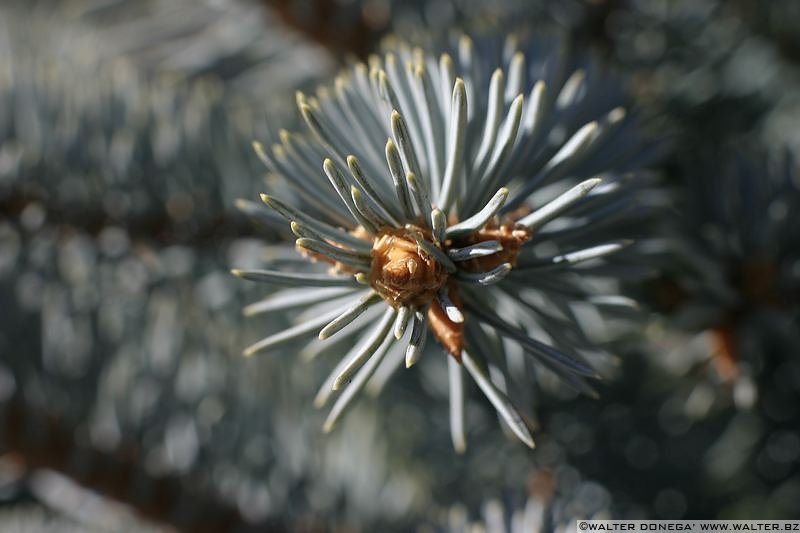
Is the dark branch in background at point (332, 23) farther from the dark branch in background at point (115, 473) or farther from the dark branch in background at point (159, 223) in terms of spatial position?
the dark branch in background at point (115, 473)

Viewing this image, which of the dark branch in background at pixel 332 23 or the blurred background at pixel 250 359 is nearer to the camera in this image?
the blurred background at pixel 250 359

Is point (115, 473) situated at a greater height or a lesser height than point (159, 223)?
lesser

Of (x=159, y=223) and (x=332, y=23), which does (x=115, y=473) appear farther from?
(x=332, y=23)

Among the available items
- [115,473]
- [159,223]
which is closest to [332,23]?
[159,223]

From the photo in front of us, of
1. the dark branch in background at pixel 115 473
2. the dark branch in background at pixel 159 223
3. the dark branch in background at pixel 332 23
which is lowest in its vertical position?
the dark branch in background at pixel 115 473

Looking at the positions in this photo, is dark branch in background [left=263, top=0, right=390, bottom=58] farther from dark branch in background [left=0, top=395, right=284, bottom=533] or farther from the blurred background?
dark branch in background [left=0, top=395, right=284, bottom=533]

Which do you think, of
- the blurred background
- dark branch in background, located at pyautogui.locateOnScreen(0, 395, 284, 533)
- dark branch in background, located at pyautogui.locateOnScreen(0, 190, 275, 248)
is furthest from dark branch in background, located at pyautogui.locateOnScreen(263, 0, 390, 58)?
dark branch in background, located at pyautogui.locateOnScreen(0, 395, 284, 533)

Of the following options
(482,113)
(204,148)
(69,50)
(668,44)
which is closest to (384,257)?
(482,113)

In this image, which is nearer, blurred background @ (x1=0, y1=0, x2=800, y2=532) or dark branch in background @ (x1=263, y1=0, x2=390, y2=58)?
blurred background @ (x1=0, y1=0, x2=800, y2=532)

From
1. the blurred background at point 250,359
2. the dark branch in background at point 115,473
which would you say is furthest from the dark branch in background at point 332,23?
the dark branch in background at point 115,473
